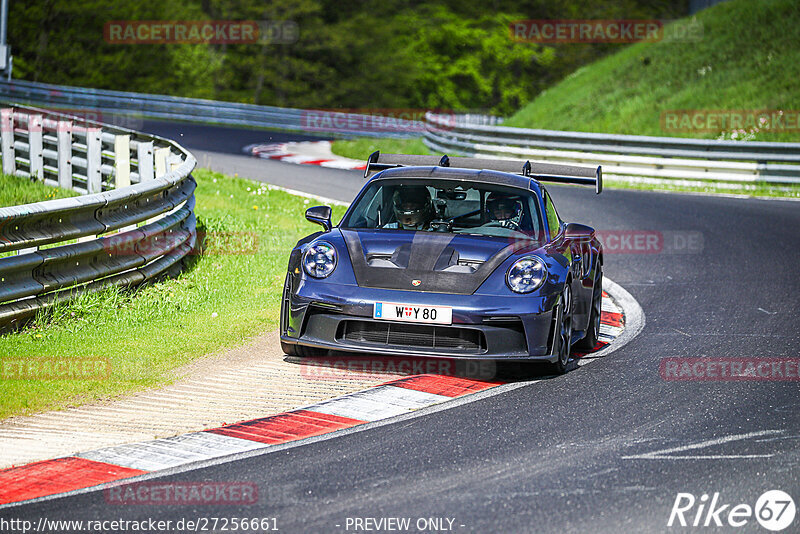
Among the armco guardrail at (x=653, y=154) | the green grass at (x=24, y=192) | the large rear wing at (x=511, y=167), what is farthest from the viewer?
the armco guardrail at (x=653, y=154)

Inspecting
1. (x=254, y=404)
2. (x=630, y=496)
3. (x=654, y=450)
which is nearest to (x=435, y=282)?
(x=254, y=404)

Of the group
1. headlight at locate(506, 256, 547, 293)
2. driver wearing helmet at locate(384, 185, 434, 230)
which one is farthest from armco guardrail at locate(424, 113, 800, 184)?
headlight at locate(506, 256, 547, 293)

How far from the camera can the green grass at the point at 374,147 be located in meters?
28.0

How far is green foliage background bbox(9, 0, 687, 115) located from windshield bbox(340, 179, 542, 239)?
43218 millimetres

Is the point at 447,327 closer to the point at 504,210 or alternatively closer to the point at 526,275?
the point at 526,275

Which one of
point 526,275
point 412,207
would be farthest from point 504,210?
point 526,275

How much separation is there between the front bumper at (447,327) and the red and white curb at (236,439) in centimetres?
24

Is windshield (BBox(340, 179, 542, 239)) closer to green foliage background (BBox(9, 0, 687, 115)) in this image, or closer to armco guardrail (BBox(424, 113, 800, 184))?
armco guardrail (BBox(424, 113, 800, 184))

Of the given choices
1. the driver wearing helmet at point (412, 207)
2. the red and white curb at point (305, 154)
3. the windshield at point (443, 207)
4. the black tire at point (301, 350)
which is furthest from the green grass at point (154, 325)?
the red and white curb at point (305, 154)

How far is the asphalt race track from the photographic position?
466 cm

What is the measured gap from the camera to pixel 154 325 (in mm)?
8469

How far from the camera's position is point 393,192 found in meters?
8.35

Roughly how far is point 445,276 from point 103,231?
3170mm

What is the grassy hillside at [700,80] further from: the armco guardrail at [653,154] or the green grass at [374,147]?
the green grass at [374,147]
